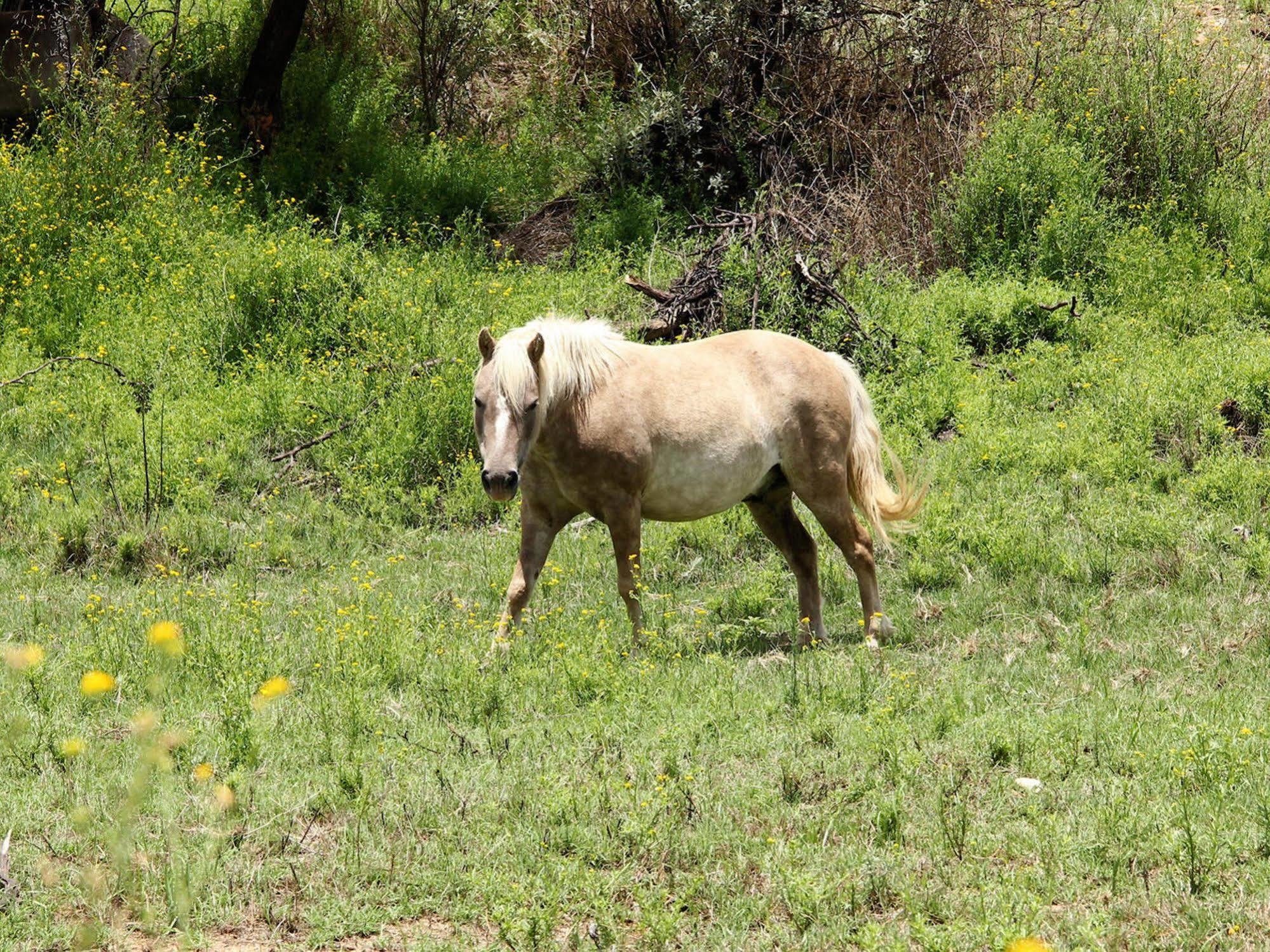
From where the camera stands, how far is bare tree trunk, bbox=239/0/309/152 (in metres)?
16.5

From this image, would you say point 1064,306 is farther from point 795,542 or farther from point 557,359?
point 557,359

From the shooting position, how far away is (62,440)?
423 inches

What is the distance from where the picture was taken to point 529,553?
24.2 ft

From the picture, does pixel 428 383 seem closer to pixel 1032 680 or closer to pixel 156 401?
pixel 156 401

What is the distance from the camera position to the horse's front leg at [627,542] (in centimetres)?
729

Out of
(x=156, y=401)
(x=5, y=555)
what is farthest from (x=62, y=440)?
(x=5, y=555)

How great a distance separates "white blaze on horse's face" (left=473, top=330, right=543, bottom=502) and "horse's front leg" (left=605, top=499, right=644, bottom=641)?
0.72 metres

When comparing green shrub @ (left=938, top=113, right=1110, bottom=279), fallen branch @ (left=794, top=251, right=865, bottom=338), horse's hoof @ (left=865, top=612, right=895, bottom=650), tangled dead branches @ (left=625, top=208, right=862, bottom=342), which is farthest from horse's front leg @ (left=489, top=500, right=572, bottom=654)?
green shrub @ (left=938, top=113, right=1110, bottom=279)

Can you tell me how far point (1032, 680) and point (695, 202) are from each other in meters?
10.2

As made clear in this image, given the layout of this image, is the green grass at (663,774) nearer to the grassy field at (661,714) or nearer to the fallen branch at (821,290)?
the grassy field at (661,714)

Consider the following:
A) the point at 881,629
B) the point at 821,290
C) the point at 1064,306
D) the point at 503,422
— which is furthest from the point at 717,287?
the point at 503,422

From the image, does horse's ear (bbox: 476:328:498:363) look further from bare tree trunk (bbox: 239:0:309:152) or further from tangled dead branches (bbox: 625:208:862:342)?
bare tree trunk (bbox: 239:0:309:152)

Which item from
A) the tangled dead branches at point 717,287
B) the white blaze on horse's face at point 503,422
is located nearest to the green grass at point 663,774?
the white blaze on horse's face at point 503,422

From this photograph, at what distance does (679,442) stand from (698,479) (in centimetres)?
A: 24
